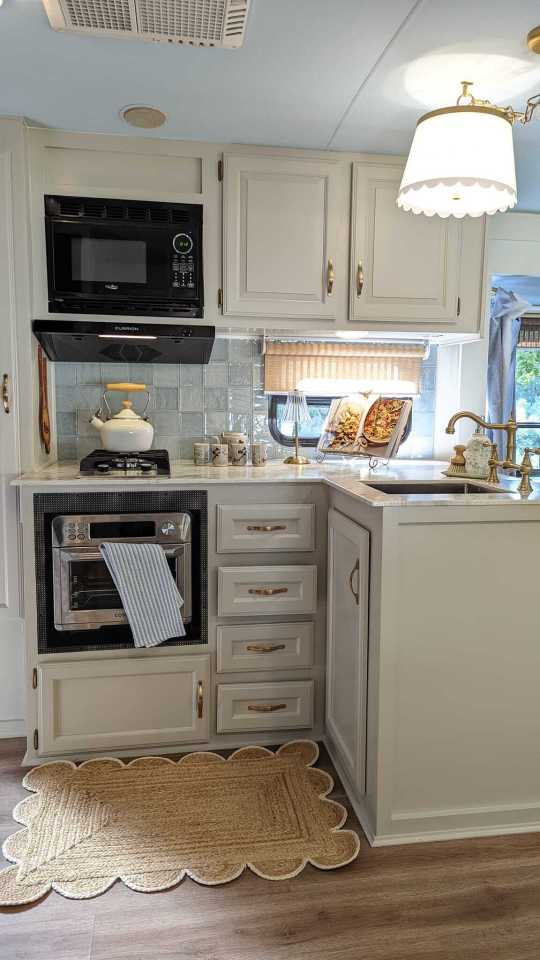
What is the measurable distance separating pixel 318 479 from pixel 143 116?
1404 mm

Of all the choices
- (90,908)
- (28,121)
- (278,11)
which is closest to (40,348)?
(28,121)

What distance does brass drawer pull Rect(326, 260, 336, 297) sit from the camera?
2590 mm

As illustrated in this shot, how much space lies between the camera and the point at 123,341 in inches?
103

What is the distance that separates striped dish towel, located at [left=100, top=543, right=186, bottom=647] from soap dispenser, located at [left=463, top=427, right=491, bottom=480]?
3.93ft

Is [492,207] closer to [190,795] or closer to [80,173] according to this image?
[80,173]

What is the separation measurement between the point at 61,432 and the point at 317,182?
149 cm

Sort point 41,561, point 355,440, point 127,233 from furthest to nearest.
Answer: point 355,440 < point 127,233 < point 41,561

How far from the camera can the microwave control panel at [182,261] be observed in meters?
2.50

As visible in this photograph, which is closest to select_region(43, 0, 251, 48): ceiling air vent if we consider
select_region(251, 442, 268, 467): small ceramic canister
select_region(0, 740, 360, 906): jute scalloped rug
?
select_region(251, 442, 268, 467): small ceramic canister

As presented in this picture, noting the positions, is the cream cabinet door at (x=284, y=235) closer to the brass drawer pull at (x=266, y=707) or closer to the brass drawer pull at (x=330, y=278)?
the brass drawer pull at (x=330, y=278)

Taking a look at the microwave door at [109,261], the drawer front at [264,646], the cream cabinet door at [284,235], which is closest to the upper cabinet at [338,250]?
the cream cabinet door at [284,235]

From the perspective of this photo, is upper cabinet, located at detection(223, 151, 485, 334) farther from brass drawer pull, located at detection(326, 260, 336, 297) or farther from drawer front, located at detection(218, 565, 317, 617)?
drawer front, located at detection(218, 565, 317, 617)

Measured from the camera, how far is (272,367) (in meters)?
2.99

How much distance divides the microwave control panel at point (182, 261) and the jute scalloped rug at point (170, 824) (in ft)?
5.80
